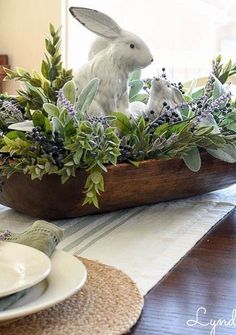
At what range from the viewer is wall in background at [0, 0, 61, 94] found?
2.90 metres

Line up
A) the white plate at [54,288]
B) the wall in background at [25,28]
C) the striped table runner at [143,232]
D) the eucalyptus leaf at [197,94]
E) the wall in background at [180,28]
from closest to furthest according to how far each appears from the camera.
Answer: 1. the white plate at [54,288]
2. the striped table runner at [143,232]
3. the eucalyptus leaf at [197,94]
4. the wall in background at [180,28]
5. the wall in background at [25,28]

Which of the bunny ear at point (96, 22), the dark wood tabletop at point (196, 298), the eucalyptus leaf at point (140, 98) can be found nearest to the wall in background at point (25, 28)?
the eucalyptus leaf at point (140, 98)

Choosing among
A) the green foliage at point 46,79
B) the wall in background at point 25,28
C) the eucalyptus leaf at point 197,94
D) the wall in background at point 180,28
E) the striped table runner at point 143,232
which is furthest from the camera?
the wall in background at point 25,28

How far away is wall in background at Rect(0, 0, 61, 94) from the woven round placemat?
7.90ft

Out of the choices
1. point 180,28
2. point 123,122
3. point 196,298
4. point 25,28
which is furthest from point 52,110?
point 25,28

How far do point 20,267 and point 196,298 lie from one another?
0.18 metres

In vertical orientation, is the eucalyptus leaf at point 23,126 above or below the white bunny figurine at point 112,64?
below

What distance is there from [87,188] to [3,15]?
2347 mm

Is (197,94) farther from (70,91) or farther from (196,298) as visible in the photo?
(196,298)

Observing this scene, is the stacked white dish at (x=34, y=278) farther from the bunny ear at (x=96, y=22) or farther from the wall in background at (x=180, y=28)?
the wall in background at (x=180, y=28)

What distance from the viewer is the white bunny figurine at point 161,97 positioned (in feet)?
3.25

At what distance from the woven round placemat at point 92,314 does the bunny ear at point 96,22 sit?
48 cm

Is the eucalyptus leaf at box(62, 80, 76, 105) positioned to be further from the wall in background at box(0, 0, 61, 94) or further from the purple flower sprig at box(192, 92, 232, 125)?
the wall in background at box(0, 0, 61, 94)

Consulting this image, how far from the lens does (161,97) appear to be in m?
1.00
